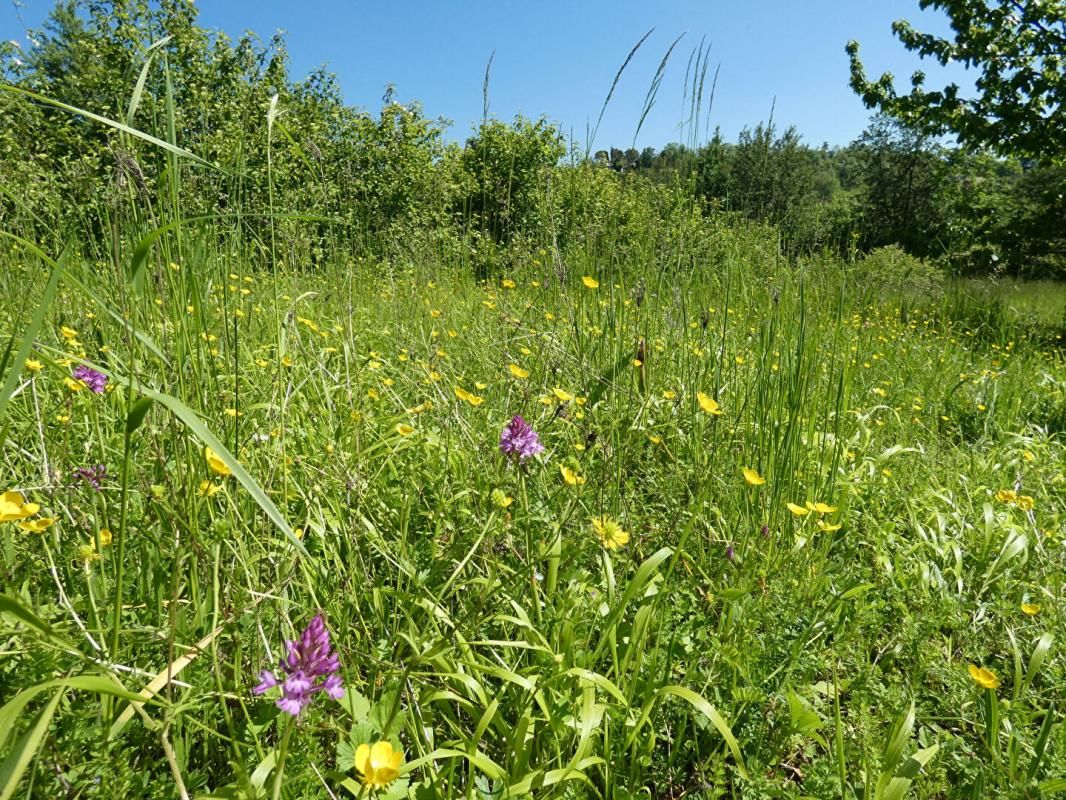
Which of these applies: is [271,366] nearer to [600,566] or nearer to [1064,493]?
[600,566]

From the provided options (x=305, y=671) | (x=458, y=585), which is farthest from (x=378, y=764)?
(x=458, y=585)

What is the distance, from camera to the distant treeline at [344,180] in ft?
4.50

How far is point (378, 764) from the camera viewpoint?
27.3 inches

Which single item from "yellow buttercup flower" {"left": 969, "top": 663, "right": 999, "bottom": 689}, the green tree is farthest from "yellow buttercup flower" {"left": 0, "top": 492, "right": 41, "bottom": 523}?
the green tree

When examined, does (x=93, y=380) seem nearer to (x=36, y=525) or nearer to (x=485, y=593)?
(x=36, y=525)

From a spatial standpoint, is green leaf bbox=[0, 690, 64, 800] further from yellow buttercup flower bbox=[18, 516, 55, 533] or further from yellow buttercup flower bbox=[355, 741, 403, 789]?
yellow buttercup flower bbox=[18, 516, 55, 533]

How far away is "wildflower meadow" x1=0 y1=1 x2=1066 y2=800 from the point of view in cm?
84

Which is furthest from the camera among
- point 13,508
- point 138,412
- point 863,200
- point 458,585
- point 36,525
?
point 863,200

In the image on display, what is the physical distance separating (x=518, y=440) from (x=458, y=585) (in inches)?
11.7

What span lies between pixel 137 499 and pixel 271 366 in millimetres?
878

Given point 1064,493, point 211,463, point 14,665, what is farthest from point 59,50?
point 1064,493

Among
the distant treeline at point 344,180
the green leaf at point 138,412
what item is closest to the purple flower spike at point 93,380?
the distant treeline at point 344,180

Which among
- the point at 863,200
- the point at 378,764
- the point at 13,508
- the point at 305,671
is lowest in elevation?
the point at 378,764

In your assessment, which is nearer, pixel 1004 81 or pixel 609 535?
pixel 609 535
